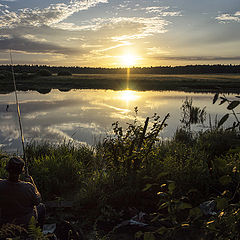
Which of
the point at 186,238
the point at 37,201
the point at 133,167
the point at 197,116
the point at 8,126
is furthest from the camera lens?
the point at 197,116

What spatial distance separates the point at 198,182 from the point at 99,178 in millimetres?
2450

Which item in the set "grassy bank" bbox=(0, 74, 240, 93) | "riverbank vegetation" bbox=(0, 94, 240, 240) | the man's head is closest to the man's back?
the man's head

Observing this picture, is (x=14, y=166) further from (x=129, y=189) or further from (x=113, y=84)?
(x=113, y=84)

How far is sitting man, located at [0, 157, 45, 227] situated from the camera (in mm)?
3449

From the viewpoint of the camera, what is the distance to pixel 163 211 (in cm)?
575

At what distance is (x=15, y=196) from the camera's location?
3508 millimetres

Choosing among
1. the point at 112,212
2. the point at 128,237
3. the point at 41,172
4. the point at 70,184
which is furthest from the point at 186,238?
the point at 41,172

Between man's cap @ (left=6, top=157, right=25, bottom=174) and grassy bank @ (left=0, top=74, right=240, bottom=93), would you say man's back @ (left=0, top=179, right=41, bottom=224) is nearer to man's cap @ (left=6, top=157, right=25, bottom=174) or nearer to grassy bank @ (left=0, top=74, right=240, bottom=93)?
man's cap @ (left=6, top=157, right=25, bottom=174)

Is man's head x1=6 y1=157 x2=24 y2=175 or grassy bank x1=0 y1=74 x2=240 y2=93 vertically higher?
grassy bank x1=0 y1=74 x2=240 y2=93

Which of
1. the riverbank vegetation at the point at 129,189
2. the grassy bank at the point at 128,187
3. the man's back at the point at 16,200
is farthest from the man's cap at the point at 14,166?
the grassy bank at the point at 128,187

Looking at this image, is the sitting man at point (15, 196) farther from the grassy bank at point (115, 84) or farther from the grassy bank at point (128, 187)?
the grassy bank at point (115, 84)

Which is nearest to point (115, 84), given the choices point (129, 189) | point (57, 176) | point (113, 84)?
point (113, 84)

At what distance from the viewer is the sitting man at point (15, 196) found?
3449 millimetres

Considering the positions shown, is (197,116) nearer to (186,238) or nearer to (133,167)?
(133,167)
